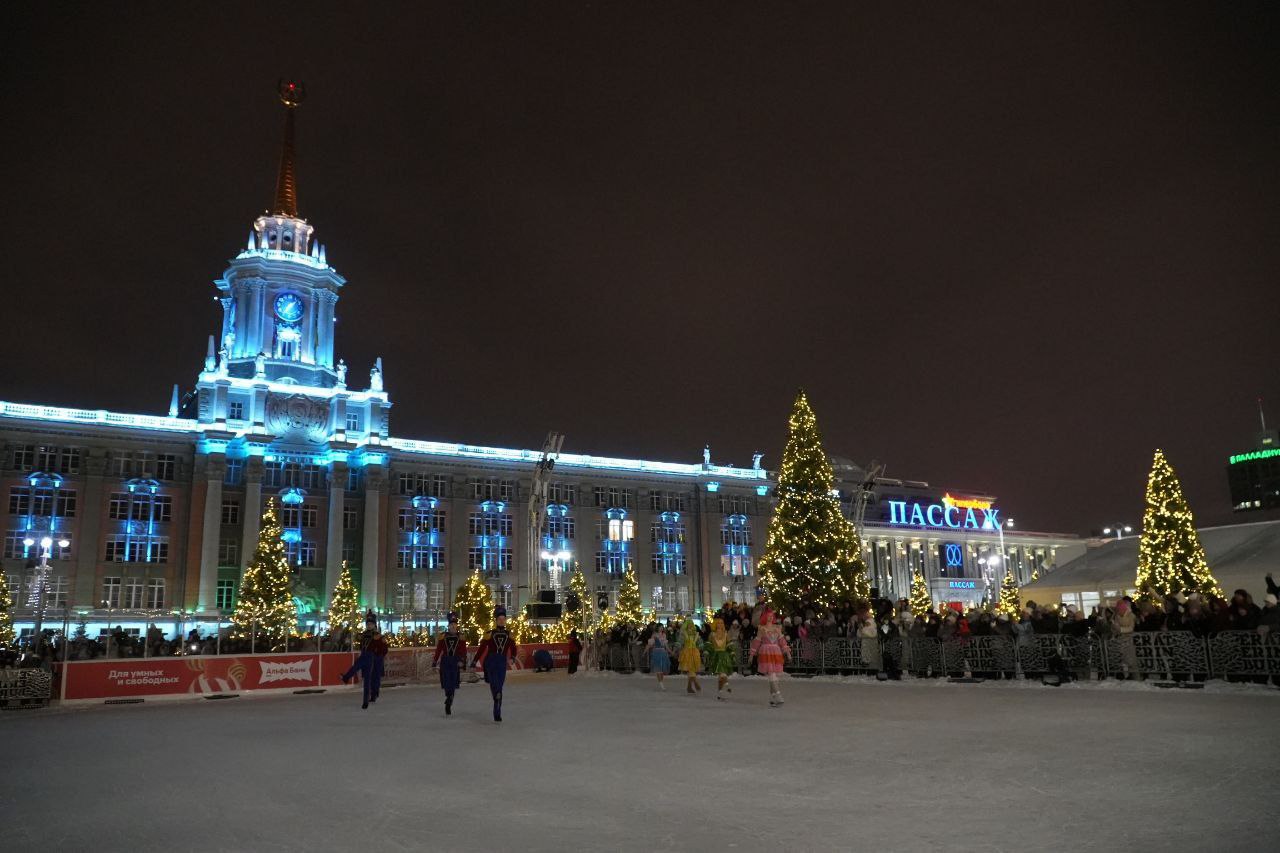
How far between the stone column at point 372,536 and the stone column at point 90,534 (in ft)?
59.6

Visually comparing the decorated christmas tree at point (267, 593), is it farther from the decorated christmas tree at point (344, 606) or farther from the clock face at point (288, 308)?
the clock face at point (288, 308)

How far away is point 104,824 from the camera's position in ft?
27.3

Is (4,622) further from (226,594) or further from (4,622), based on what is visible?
(226,594)

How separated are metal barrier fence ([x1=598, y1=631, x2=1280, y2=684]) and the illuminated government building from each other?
3690 centimetres

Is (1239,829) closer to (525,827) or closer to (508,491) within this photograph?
(525,827)

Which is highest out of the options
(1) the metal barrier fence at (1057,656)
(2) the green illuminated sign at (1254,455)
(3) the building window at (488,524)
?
(2) the green illuminated sign at (1254,455)

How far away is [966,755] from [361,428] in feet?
241

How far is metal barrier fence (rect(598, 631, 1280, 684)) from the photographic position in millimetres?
18203

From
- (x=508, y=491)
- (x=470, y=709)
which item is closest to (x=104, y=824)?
(x=470, y=709)

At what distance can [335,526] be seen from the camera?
7419cm

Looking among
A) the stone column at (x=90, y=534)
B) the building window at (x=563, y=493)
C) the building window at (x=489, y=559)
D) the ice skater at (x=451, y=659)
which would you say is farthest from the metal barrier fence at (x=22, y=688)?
the building window at (x=563, y=493)

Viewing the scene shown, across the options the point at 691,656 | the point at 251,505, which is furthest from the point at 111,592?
the point at 691,656

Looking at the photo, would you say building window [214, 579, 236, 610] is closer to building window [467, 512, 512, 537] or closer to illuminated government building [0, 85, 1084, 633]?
illuminated government building [0, 85, 1084, 633]

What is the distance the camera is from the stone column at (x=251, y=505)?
70750 millimetres
